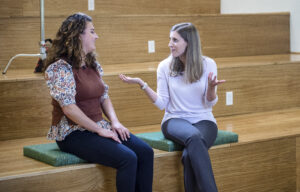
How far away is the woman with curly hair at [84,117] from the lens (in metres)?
2.22

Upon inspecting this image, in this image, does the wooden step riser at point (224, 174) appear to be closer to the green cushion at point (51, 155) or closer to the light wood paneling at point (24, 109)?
the green cushion at point (51, 155)

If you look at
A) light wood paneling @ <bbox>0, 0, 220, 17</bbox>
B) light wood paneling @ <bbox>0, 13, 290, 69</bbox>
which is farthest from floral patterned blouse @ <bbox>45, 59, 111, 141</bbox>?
light wood paneling @ <bbox>0, 0, 220, 17</bbox>

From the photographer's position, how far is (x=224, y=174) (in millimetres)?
2719

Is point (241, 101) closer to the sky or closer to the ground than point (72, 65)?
closer to the ground

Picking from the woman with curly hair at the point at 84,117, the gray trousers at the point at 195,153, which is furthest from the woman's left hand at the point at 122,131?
the gray trousers at the point at 195,153

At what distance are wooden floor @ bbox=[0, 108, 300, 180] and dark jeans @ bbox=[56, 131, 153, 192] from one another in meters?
0.11

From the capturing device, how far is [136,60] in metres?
3.89

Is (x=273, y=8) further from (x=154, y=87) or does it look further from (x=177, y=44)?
(x=177, y=44)

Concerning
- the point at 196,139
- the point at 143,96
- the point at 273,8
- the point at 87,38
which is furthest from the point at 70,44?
the point at 273,8

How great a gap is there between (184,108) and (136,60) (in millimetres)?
1298

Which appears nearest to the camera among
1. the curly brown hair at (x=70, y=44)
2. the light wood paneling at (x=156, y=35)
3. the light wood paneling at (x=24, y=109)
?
the curly brown hair at (x=70, y=44)

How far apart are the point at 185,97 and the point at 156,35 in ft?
4.48

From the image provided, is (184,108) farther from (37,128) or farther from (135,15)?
(135,15)

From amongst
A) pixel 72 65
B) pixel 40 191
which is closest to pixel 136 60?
pixel 72 65
